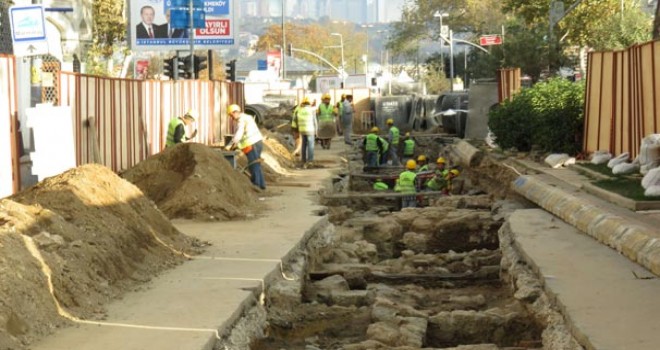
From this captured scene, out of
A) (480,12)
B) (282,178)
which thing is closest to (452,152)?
(282,178)

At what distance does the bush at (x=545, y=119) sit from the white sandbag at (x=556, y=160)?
1.25 meters

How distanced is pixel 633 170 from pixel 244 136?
676 centimetres

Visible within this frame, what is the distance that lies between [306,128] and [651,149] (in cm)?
1396

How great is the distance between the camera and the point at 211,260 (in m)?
13.8

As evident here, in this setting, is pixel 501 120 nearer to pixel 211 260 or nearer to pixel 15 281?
pixel 211 260

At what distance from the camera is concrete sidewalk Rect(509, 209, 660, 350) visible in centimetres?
930

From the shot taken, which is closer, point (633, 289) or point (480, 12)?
point (633, 289)

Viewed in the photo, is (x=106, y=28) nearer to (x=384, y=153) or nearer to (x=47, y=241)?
(x=384, y=153)

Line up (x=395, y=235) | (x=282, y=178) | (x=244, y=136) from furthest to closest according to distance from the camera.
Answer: (x=282, y=178) < (x=244, y=136) < (x=395, y=235)

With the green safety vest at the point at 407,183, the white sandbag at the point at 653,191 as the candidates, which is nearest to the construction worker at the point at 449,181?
the green safety vest at the point at 407,183

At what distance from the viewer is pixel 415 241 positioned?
20.7m

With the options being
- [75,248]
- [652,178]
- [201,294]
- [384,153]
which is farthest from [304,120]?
[75,248]

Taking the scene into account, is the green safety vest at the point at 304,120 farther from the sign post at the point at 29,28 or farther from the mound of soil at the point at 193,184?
the sign post at the point at 29,28

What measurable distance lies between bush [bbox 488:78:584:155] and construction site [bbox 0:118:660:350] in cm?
456
